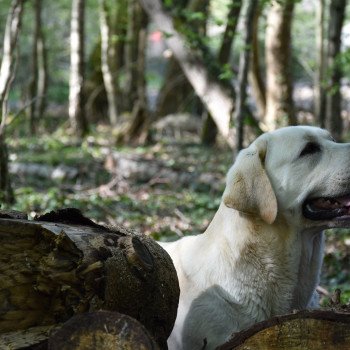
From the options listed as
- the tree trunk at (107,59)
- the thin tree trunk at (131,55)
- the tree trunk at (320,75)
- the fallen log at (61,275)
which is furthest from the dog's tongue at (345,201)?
the thin tree trunk at (131,55)

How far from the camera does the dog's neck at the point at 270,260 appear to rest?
3766 mm

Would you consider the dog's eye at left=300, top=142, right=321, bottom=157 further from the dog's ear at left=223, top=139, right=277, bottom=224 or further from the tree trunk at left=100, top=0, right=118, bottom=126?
the tree trunk at left=100, top=0, right=118, bottom=126

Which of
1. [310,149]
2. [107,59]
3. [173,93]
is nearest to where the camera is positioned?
[310,149]

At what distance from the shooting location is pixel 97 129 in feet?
67.2

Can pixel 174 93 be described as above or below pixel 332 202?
below

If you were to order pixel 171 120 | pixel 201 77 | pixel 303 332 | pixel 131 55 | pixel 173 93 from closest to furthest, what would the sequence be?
pixel 303 332, pixel 201 77, pixel 171 120, pixel 173 93, pixel 131 55

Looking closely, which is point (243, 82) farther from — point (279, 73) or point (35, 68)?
point (35, 68)

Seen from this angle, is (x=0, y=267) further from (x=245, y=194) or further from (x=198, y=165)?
(x=198, y=165)

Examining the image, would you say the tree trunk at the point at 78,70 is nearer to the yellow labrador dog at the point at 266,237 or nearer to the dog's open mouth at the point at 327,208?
the yellow labrador dog at the point at 266,237

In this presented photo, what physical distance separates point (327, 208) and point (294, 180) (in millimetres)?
262

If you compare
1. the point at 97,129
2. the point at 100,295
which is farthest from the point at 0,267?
the point at 97,129

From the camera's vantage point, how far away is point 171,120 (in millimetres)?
18312

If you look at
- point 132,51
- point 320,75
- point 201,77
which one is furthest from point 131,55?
point 201,77

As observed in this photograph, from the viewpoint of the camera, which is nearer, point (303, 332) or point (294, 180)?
point (303, 332)
